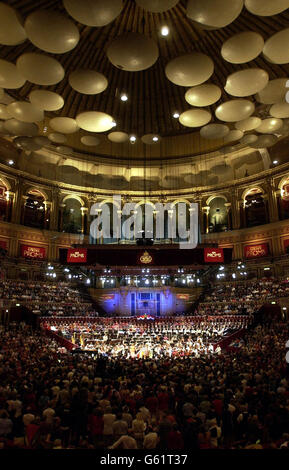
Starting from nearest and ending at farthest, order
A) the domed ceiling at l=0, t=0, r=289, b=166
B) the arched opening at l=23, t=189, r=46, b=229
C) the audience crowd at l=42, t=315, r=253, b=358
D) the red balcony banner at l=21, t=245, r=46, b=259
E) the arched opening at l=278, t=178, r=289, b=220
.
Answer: the domed ceiling at l=0, t=0, r=289, b=166 < the audience crowd at l=42, t=315, r=253, b=358 < the arched opening at l=278, t=178, r=289, b=220 < the red balcony banner at l=21, t=245, r=46, b=259 < the arched opening at l=23, t=189, r=46, b=229

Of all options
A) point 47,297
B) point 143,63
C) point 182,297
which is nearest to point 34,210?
point 47,297

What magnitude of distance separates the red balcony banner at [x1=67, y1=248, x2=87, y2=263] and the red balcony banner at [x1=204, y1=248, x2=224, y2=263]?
31.5 ft

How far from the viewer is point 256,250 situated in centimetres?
3562

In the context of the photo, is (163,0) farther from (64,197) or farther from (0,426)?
(64,197)

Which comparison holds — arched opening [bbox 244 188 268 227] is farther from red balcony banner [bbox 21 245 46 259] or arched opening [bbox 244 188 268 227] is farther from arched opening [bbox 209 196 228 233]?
red balcony banner [bbox 21 245 46 259]

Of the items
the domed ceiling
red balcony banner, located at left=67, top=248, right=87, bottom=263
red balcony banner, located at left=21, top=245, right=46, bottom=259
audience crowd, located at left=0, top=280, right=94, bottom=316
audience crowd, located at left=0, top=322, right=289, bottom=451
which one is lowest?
audience crowd, located at left=0, top=322, right=289, bottom=451

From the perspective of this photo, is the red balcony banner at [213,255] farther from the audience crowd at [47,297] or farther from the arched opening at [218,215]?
the audience crowd at [47,297]

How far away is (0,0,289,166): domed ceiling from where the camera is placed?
1121cm

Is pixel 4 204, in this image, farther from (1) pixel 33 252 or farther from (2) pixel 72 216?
(2) pixel 72 216

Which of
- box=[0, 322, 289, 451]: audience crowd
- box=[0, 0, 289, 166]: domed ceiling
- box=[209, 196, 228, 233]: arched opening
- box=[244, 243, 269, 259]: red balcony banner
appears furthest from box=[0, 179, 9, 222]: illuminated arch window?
box=[244, 243, 269, 259]: red balcony banner

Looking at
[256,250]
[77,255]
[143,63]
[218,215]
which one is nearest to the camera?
[143,63]

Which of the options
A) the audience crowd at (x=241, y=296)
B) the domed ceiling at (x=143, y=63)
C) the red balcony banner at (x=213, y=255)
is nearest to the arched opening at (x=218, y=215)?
the audience crowd at (x=241, y=296)

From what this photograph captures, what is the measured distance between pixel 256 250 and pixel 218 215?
20.9 feet

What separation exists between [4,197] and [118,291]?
15.1m
